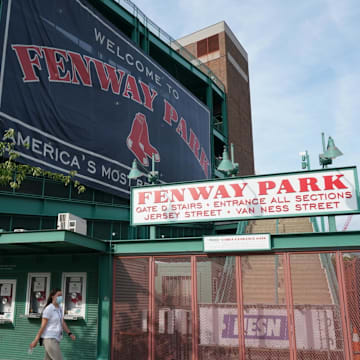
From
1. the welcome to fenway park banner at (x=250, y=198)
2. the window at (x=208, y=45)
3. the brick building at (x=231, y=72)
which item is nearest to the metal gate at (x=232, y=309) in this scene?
Result: the welcome to fenway park banner at (x=250, y=198)

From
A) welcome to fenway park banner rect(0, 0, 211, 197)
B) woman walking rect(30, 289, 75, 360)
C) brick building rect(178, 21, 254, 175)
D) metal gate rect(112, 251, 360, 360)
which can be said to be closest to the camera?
woman walking rect(30, 289, 75, 360)

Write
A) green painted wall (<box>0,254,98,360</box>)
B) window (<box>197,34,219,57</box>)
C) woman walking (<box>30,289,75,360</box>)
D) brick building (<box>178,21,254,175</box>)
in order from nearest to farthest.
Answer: woman walking (<box>30,289,75,360</box>) → green painted wall (<box>0,254,98,360</box>) → brick building (<box>178,21,254,175</box>) → window (<box>197,34,219,57</box>)

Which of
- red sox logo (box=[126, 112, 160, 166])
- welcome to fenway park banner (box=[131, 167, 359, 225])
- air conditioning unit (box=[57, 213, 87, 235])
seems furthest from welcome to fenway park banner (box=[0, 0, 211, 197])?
welcome to fenway park banner (box=[131, 167, 359, 225])

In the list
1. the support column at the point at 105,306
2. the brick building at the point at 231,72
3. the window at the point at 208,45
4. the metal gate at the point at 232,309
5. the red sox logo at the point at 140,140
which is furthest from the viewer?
the window at the point at 208,45

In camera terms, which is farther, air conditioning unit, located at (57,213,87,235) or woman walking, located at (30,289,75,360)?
air conditioning unit, located at (57,213,87,235)

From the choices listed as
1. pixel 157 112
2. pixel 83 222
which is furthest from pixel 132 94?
pixel 83 222

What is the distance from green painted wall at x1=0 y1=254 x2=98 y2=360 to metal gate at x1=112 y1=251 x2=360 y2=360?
0.68m

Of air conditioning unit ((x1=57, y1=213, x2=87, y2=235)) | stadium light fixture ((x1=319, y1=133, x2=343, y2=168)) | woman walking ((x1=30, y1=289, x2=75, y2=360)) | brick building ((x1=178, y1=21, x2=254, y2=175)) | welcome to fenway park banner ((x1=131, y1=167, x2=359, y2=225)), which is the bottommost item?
woman walking ((x1=30, y1=289, x2=75, y2=360))

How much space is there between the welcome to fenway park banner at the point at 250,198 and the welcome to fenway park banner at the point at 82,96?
293 inches

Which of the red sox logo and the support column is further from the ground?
the red sox logo

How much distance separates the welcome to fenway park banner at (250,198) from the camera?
10562mm

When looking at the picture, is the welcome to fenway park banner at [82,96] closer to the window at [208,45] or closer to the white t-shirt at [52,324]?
the white t-shirt at [52,324]

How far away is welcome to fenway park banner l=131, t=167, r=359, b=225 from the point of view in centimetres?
1056

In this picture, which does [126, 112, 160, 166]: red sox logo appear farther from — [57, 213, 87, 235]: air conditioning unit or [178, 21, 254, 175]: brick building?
[178, 21, 254, 175]: brick building
